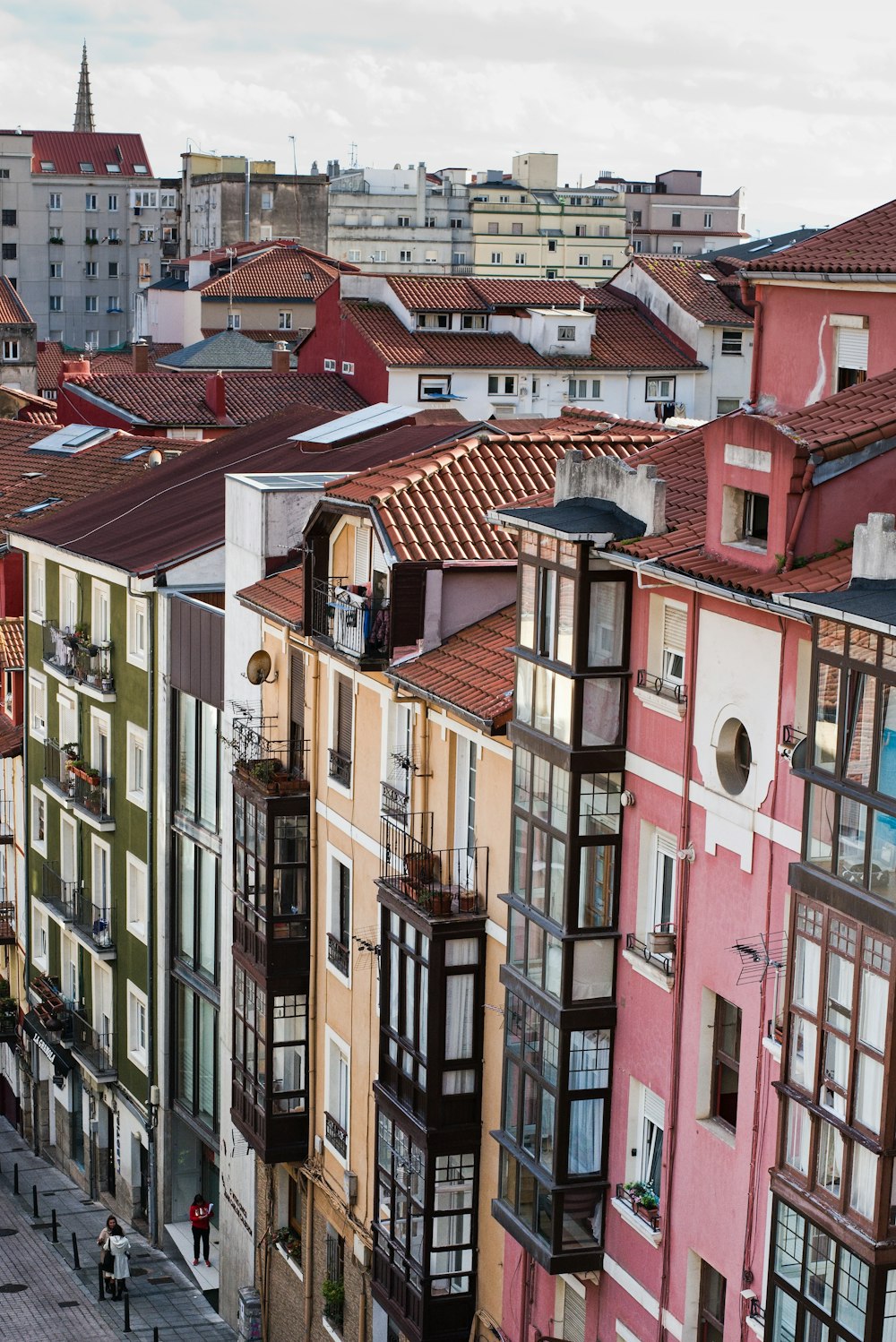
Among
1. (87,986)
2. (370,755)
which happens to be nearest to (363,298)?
(87,986)

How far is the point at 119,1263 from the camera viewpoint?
140ft

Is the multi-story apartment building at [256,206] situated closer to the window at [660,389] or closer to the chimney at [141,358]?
the chimney at [141,358]

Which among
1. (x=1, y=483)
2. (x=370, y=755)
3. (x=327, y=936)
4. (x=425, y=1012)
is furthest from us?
(x=1, y=483)

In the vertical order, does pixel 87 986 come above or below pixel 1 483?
below

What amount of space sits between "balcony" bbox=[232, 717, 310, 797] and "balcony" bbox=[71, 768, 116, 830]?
29.1 feet

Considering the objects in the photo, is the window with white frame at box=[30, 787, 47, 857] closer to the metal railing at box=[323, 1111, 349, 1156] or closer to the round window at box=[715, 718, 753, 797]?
the metal railing at box=[323, 1111, 349, 1156]

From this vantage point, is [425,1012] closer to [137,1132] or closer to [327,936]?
[327,936]

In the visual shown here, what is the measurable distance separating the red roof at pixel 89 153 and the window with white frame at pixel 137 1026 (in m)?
145

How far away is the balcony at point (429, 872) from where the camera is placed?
29391 mm

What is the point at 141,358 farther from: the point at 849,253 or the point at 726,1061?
the point at 726,1061

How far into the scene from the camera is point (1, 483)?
64000 mm

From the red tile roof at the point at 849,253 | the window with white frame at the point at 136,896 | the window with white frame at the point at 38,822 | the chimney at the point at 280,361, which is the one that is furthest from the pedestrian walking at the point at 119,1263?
the chimney at the point at 280,361

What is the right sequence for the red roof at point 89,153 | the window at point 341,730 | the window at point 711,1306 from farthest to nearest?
the red roof at point 89,153 < the window at point 341,730 < the window at point 711,1306

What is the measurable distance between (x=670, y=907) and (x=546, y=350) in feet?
209
